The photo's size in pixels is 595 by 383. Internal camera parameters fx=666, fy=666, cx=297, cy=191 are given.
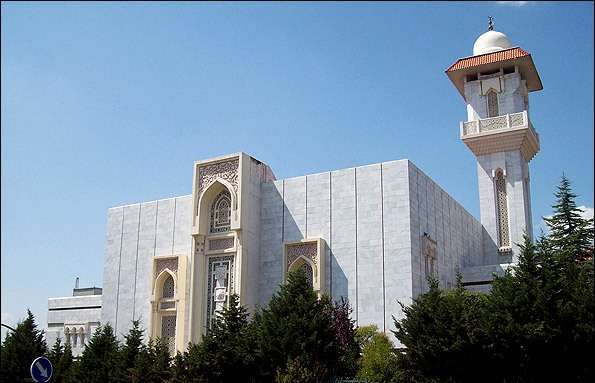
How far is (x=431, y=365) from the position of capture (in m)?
16.0

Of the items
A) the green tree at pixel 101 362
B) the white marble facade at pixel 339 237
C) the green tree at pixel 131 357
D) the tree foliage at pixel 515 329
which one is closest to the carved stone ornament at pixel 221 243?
the white marble facade at pixel 339 237

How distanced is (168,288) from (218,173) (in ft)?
15.6

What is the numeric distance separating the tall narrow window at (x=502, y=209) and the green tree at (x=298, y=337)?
42.4ft

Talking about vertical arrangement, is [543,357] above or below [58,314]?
below

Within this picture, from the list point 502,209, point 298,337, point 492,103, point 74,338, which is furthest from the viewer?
point 74,338

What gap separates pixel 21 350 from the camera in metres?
23.0

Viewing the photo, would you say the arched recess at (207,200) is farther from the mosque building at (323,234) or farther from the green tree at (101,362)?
the green tree at (101,362)

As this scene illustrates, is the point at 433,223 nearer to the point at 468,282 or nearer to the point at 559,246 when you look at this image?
the point at 468,282

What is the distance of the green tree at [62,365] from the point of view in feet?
69.4

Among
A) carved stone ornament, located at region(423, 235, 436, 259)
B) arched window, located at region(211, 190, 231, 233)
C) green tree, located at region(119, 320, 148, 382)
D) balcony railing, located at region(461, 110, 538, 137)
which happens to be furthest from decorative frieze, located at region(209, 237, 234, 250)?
balcony railing, located at region(461, 110, 538, 137)

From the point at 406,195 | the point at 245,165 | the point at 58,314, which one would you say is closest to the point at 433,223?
the point at 406,195

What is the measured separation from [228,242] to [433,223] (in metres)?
7.05

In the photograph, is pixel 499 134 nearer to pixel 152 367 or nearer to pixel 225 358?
pixel 225 358

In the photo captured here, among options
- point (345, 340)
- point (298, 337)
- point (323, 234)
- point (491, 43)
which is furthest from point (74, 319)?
point (491, 43)
